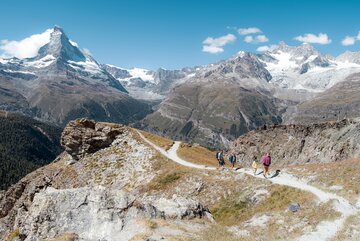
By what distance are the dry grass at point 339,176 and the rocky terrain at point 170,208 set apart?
2.77 meters

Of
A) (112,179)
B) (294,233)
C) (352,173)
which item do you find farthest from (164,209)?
(112,179)

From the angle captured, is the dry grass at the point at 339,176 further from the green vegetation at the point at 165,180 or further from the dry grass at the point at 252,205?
the green vegetation at the point at 165,180

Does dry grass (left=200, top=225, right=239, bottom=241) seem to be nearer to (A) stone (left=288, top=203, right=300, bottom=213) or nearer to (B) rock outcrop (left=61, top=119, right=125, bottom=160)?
(A) stone (left=288, top=203, right=300, bottom=213)

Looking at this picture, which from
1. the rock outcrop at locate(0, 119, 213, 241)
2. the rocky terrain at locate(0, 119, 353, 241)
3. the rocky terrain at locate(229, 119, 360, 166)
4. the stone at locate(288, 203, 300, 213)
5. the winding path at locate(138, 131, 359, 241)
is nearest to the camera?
the winding path at locate(138, 131, 359, 241)

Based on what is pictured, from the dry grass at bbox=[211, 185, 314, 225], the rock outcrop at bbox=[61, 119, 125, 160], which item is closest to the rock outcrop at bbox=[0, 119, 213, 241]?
the rock outcrop at bbox=[61, 119, 125, 160]

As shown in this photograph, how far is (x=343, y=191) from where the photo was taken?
40094 mm

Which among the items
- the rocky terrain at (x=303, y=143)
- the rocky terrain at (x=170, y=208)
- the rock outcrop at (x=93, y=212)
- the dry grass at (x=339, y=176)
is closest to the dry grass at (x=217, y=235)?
the rocky terrain at (x=170, y=208)

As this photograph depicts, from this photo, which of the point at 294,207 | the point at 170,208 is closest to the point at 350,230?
the point at 294,207

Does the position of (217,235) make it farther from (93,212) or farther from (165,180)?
(165,180)

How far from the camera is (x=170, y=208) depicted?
37.1 m

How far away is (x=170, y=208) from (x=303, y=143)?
8846 cm

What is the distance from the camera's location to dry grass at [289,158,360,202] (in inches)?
1570

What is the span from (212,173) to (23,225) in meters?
27.9

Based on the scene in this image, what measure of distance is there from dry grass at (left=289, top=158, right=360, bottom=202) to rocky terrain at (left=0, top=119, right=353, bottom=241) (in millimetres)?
2768
